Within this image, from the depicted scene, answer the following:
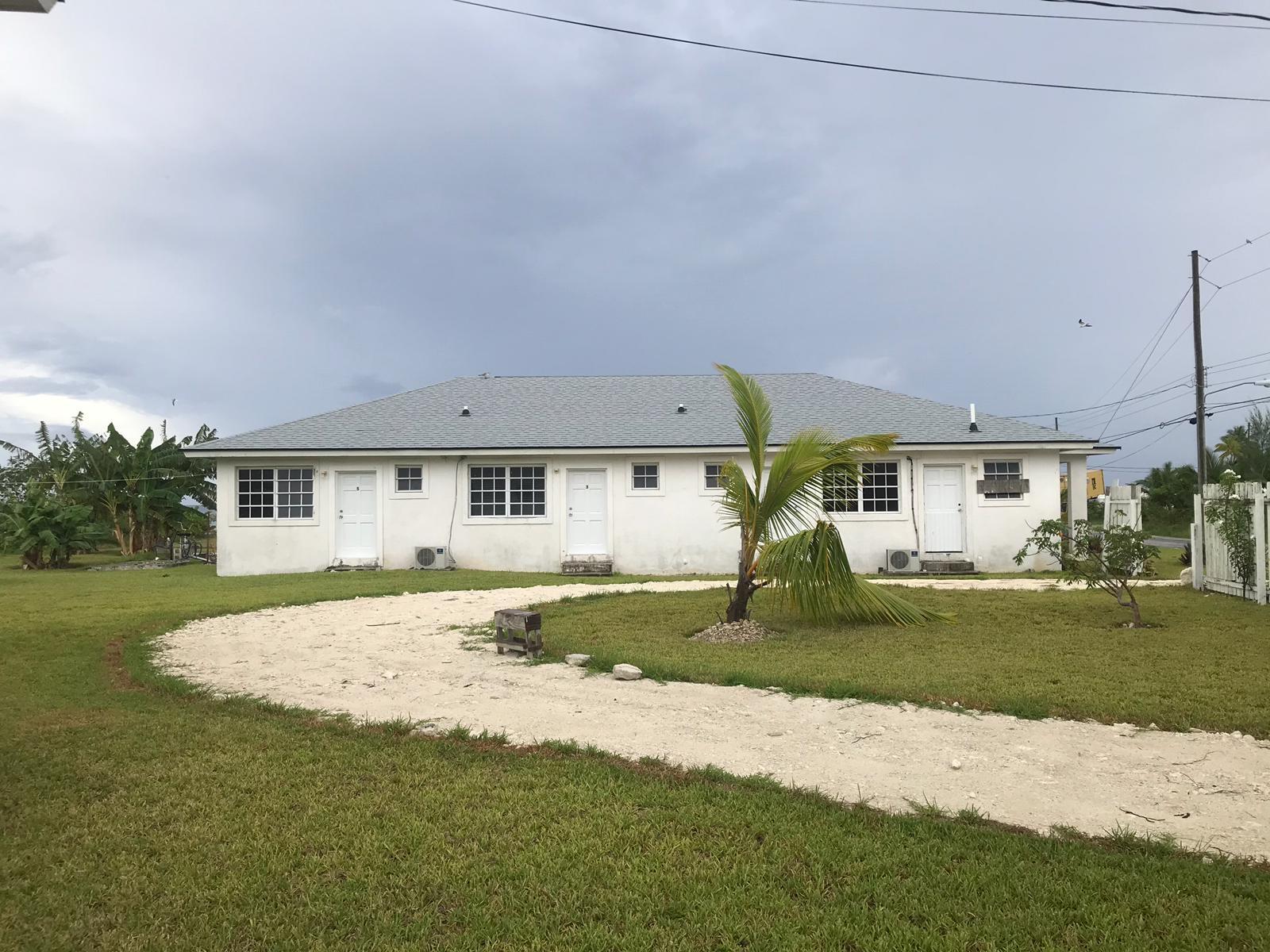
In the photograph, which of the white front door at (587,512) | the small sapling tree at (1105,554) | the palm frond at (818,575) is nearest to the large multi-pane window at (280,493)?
the white front door at (587,512)

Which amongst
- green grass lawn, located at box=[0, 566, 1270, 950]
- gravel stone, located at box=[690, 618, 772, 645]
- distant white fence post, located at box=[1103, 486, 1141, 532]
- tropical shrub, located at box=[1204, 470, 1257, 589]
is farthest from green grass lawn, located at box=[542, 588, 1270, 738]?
distant white fence post, located at box=[1103, 486, 1141, 532]

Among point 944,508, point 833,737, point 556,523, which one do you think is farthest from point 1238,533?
point 556,523

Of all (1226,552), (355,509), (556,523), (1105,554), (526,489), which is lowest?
(1226,552)

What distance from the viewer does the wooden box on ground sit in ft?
26.7

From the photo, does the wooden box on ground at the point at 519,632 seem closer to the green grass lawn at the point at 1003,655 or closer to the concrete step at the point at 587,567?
the green grass lawn at the point at 1003,655

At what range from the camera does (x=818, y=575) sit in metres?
9.30

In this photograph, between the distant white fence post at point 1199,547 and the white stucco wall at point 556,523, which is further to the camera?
the white stucco wall at point 556,523

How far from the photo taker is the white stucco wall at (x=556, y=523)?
1888cm

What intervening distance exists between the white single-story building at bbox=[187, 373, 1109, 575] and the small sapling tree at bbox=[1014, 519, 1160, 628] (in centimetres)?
833

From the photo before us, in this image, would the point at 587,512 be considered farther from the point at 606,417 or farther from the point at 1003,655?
the point at 1003,655

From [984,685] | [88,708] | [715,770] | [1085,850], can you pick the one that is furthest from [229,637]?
[1085,850]

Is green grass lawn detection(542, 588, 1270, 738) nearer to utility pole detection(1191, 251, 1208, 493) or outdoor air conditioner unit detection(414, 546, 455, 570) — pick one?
outdoor air conditioner unit detection(414, 546, 455, 570)

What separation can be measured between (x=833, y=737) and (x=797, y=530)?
4.90m

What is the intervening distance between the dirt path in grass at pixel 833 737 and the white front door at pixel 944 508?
1327 cm
